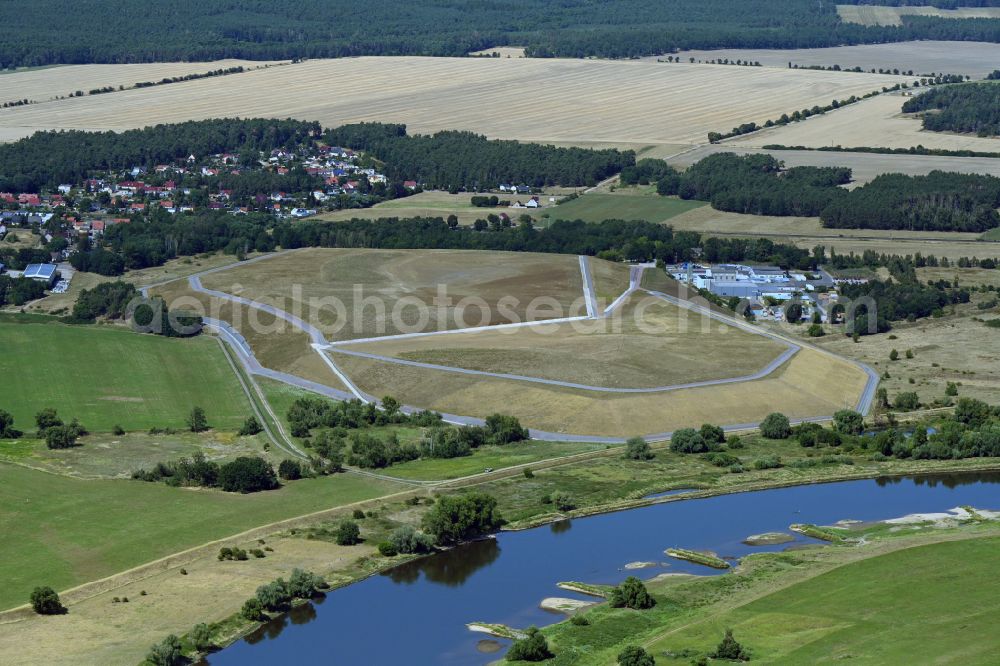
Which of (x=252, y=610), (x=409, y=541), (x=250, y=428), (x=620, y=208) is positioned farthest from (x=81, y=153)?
(x=252, y=610)

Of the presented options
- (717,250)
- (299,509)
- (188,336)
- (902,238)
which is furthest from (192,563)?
(902,238)

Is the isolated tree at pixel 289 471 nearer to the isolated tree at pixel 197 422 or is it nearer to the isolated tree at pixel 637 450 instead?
the isolated tree at pixel 197 422

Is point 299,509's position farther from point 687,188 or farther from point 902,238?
point 687,188

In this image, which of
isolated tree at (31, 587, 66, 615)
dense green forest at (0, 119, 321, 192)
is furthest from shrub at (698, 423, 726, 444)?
dense green forest at (0, 119, 321, 192)

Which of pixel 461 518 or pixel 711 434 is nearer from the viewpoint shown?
pixel 461 518

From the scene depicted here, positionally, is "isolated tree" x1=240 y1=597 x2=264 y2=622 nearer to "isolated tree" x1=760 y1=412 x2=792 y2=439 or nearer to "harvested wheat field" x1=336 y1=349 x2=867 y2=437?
"harvested wheat field" x1=336 y1=349 x2=867 y2=437

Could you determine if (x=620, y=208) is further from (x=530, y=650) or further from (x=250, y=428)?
(x=530, y=650)
